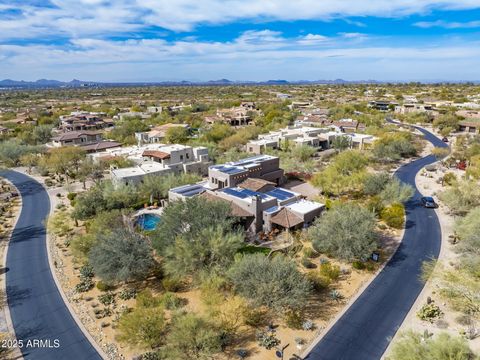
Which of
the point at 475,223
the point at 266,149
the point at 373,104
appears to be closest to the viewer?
the point at 475,223

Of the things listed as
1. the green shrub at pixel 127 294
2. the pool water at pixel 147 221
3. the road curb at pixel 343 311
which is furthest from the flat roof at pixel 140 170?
the road curb at pixel 343 311

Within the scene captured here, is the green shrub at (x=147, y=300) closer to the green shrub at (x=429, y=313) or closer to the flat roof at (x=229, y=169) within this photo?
the green shrub at (x=429, y=313)

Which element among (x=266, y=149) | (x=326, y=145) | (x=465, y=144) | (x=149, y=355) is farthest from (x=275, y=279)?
(x=465, y=144)

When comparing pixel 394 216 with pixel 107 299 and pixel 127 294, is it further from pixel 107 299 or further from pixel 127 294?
pixel 107 299

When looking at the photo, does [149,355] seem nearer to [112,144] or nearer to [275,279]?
[275,279]

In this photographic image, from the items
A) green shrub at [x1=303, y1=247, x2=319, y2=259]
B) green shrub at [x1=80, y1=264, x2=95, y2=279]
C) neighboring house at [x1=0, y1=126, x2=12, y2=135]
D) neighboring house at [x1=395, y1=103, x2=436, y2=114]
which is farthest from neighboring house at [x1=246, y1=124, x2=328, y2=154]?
neighboring house at [x1=0, y1=126, x2=12, y2=135]

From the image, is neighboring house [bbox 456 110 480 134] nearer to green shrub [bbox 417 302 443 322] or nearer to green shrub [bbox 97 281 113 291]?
green shrub [bbox 417 302 443 322]

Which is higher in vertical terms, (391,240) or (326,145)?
(326,145)
